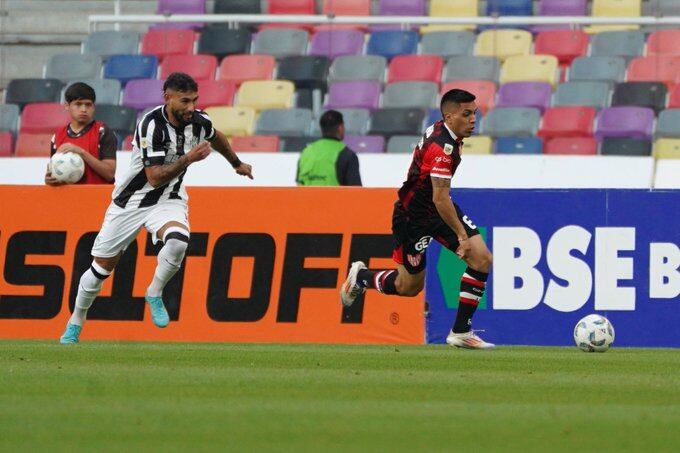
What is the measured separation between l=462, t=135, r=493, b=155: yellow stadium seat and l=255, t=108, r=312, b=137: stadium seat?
1.94 meters

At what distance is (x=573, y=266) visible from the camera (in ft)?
40.6

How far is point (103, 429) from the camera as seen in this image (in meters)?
5.61

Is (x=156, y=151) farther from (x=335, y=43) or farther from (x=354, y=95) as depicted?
(x=335, y=43)

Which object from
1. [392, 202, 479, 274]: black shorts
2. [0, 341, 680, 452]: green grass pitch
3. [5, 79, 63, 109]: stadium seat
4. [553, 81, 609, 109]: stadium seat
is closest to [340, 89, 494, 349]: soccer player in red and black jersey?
[392, 202, 479, 274]: black shorts

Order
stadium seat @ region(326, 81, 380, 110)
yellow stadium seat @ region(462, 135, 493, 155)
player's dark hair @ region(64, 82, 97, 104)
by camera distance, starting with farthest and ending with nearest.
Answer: stadium seat @ region(326, 81, 380, 110)
yellow stadium seat @ region(462, 135, 493, 155)
player's dark hair @ region(64, 82, 97, 104)

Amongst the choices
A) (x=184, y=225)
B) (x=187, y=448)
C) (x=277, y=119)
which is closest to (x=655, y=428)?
(x=187, y=448)

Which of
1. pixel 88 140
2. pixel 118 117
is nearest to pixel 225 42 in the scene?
pixel 118 117

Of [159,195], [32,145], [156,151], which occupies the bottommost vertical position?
[159,195]

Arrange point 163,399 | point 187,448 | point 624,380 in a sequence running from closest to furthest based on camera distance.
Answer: point 187,448 → point 163,399 → point 624,380

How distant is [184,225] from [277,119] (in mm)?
5727

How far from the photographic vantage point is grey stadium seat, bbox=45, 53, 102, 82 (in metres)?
18.2

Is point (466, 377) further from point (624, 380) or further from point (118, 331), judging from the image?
point (118, 331)

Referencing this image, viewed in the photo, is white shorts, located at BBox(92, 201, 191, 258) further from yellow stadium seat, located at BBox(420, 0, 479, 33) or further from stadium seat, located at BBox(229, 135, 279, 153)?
yellow stadium seat, located at BBox(420, 0, 479, 33)

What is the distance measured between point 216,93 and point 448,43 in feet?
9.57
